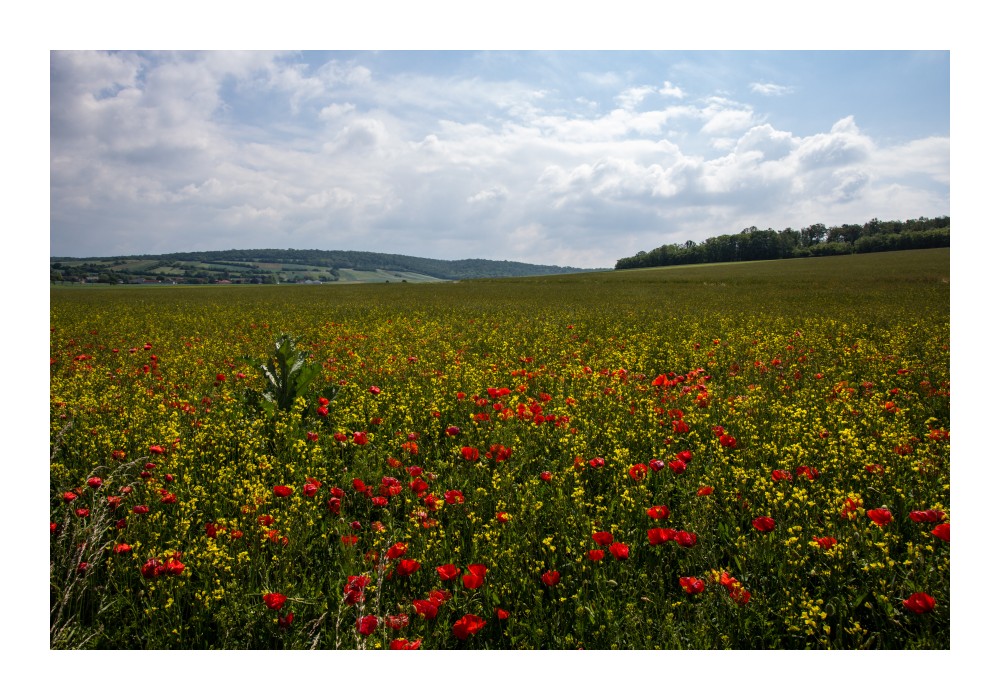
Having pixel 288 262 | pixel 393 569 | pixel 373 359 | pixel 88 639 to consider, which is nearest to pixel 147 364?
pixel 373 359

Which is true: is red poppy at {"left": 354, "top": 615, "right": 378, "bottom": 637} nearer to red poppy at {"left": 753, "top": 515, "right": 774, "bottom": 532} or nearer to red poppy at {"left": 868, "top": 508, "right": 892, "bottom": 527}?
red poppy at {"left": 753, "top": 515, "right": 774, "bottom": 532}

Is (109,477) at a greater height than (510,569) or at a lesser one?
greater

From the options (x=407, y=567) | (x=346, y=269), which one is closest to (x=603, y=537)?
(x=407, y=567)

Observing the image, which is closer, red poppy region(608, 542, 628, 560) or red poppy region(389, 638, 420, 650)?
red poppy region(389, 638, 420, 650)

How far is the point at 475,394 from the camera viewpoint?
184 inches

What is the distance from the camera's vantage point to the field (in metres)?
2.08

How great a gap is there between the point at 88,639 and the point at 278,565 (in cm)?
70

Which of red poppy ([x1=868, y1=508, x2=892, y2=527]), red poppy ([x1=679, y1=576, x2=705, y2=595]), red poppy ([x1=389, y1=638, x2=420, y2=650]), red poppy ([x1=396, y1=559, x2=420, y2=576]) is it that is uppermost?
red poppy ([x1=868, y1=508, x2=892, y2=527])

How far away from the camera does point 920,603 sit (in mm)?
1945

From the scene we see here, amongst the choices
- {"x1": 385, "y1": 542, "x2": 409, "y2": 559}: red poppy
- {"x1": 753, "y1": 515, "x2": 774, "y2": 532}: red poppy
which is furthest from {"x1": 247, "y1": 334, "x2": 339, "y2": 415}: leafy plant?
{"x1": 753, "y1": 515, "x2": 774, "y2": 532}: red poppy

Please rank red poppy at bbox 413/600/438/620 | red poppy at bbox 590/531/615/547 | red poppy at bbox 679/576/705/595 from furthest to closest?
1. red poppy at bbox 590/531/615/547
2. red poppy at bbox 679/576/705/595
3. red poppy at bbox 413/600/438/620

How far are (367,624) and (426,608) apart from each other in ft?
0.70

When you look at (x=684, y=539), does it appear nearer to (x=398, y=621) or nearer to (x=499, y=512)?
(x=499, y=512)

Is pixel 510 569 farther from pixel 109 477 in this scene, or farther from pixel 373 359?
pixel 373 359
